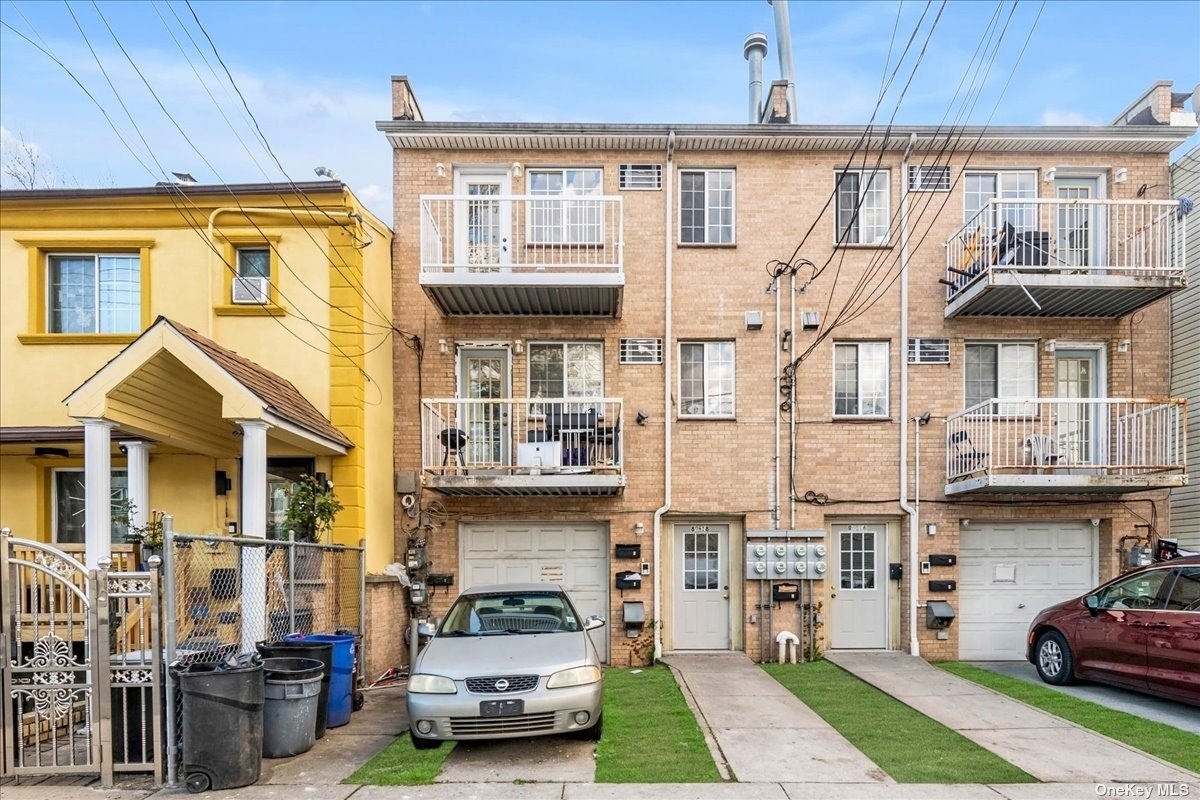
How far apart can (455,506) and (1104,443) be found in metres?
9.73

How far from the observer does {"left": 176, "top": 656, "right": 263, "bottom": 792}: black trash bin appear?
5.54 meters

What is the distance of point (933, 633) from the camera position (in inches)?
432

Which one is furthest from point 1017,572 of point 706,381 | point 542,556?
point 542,556

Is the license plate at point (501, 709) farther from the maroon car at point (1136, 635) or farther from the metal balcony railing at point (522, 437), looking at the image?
the maroon car at point (1136, 635)

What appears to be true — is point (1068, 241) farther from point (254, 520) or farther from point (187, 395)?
point (187, 395)

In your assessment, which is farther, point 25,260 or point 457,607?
point 25,260

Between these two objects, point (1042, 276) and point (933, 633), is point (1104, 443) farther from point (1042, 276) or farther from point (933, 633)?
point (933, 633)

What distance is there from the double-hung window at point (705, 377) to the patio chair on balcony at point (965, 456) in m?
3.44

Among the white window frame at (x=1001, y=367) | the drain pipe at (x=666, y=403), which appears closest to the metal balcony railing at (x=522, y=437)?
the drain pipe at (x=666, y=403)

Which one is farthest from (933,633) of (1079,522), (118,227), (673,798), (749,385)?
(118,227)

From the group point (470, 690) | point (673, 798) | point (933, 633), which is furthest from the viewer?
point (933, 633)

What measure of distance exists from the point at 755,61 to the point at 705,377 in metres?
7.04

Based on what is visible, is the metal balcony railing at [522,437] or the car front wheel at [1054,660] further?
the metal balcony railing at [522,437]

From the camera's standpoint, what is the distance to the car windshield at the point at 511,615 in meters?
7.27
